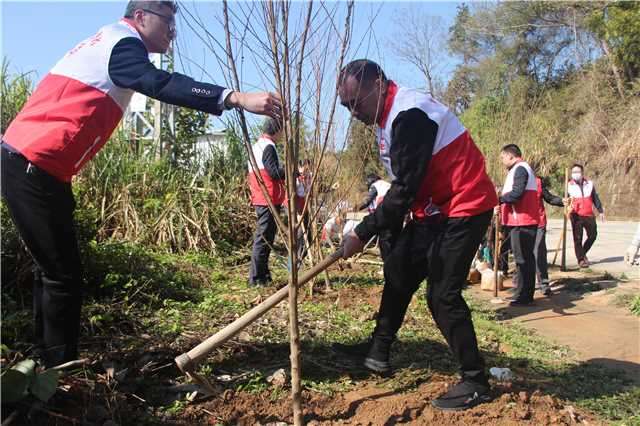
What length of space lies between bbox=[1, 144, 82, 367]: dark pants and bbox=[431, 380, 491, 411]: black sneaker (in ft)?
6.11

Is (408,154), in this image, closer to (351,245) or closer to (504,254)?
(351,245)

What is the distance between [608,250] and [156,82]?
11589 millimetres

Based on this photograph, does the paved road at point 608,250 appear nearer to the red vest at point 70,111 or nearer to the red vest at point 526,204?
the red vest at point 526,204

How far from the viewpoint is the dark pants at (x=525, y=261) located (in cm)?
625

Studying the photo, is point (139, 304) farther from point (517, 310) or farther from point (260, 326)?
point (517, 310)

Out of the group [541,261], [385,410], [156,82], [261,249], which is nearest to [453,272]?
[385,410]

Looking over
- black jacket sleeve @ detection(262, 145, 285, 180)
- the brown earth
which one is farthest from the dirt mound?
black jacket sleeve @ detection(262, 145, 285, 180)

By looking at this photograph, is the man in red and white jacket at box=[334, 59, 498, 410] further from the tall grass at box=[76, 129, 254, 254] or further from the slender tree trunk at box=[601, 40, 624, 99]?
the slender tree trunk at box=[601, 40, 624, 99]

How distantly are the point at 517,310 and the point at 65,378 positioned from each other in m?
5.00

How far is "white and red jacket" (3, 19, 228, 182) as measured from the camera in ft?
7.81

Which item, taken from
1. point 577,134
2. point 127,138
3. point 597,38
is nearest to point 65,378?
point 127,138

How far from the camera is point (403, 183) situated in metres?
2.64

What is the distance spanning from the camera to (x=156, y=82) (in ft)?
7.82

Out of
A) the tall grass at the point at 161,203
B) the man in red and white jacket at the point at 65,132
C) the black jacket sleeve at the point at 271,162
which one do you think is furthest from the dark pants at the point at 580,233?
the man in red and white jacket at the point at 65,132
